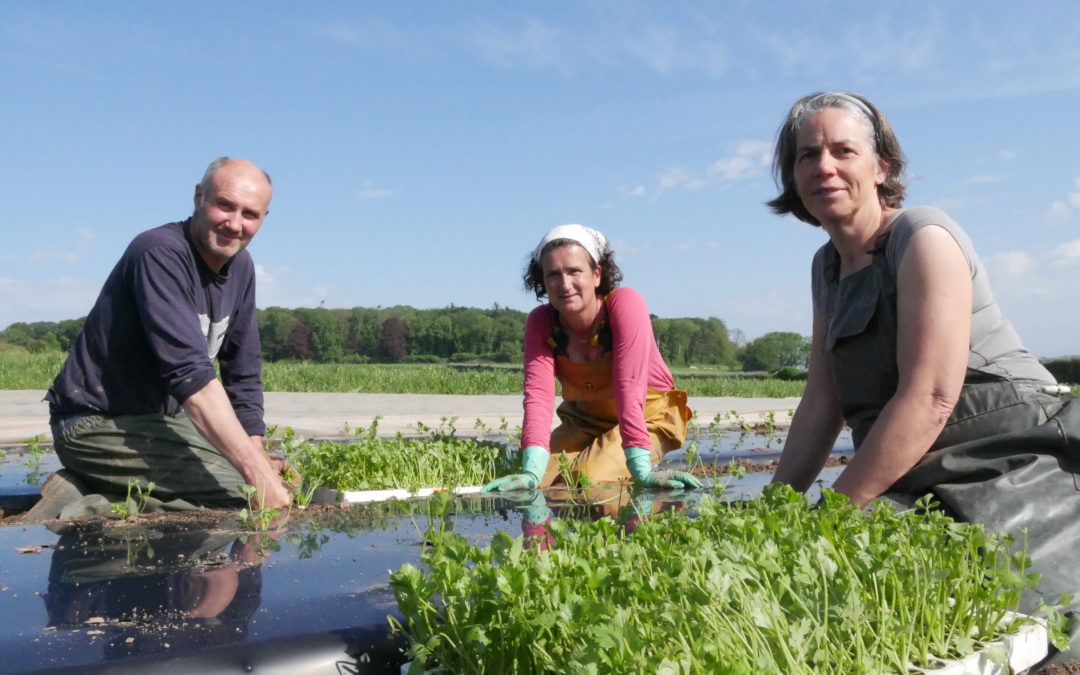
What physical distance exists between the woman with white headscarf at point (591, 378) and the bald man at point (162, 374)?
3.65 ft

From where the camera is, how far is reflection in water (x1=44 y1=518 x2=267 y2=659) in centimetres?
192

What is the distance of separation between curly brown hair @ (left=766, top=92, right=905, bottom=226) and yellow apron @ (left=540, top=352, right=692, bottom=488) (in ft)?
5.41

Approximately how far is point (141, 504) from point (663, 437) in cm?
240

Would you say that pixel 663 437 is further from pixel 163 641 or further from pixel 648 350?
pixel 163 641

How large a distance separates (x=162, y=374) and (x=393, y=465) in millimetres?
1110

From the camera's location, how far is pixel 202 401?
3.12m

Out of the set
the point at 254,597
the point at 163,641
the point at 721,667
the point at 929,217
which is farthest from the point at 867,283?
the point at 163,641

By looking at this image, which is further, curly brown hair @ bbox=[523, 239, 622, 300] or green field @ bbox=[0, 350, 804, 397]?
green field @ bbox=[0, 350, 804, 397]

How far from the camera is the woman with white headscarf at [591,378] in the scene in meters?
3.88

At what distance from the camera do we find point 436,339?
1348 inches

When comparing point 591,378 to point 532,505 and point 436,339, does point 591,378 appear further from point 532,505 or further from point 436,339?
point 436,339

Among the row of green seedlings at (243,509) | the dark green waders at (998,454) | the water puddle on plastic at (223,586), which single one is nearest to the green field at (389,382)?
the row of green seedlings at (243,509)

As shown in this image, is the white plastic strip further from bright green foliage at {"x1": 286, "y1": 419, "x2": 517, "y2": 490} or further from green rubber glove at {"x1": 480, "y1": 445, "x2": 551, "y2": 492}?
green rubber glove at {"x1": 480, "y1": 445, "x2": 551, "y2": 492}

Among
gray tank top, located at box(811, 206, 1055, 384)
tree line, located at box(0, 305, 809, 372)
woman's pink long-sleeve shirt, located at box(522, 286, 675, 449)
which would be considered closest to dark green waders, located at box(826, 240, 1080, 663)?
gray tank top, located at box(811, 206, 1055, 384)
